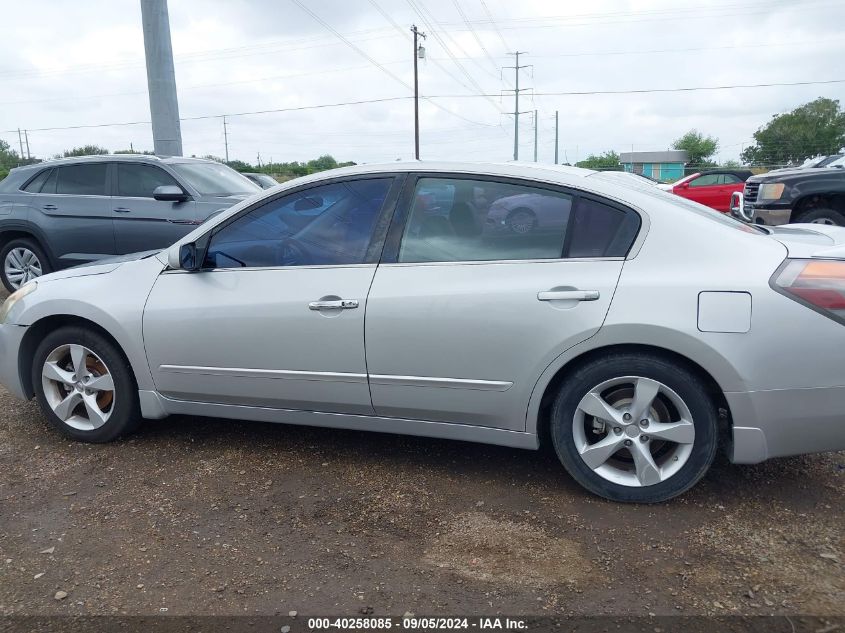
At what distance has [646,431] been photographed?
10.1 ft

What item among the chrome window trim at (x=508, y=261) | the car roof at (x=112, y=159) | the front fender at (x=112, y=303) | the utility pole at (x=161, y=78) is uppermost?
the utility pole at (x=161, y=78)

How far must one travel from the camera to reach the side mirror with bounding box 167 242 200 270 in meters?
3.73

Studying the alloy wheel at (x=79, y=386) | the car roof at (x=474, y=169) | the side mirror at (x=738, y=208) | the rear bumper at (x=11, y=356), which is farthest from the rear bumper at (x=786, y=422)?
the rear bumper at (x=11, y=356)

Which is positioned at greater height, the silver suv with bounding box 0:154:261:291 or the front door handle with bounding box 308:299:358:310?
the silver suv with bounding box 0:154:261:291

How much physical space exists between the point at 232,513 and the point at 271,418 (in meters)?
0.61

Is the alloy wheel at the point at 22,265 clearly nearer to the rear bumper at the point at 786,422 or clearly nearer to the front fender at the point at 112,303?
the front fender at the point at 112,303

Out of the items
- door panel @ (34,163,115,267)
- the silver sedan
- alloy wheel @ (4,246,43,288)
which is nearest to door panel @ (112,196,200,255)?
door panel @ (34,163,115,267)

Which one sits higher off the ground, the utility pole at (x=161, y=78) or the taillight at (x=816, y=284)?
the utility pole at (x=161, y=78)

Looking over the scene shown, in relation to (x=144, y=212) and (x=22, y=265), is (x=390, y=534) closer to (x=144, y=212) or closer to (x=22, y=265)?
(x=144, y=212)

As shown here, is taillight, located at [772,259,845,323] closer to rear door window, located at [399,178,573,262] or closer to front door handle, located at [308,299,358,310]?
rear door window, located at [399,178,573,262]

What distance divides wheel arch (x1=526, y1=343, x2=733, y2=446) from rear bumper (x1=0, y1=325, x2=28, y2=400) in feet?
9.50

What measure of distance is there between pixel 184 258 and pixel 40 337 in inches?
44.2

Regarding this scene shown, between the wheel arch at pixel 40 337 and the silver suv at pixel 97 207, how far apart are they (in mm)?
3670

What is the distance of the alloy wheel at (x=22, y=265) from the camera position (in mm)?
8305
